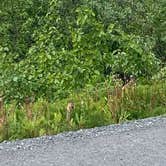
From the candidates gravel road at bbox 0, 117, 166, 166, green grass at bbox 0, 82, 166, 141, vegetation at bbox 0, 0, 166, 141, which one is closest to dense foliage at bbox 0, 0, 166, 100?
vegetation at bbox 0, 0, 166, 141

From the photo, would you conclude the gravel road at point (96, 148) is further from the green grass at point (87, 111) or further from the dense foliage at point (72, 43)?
the dense foliage at point (72, 43)

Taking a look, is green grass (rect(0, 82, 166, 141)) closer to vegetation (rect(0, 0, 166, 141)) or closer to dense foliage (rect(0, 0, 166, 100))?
vegetation (rect(0, 0, 166, 141))

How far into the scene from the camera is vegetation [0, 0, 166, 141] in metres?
6.68

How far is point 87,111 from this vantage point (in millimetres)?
6820

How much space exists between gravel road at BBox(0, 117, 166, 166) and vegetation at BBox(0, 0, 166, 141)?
616mm

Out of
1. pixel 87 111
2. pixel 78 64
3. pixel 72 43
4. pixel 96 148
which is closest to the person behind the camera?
pixel 96 148

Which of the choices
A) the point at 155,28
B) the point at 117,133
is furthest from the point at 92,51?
the point at 117,133

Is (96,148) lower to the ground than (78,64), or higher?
lower

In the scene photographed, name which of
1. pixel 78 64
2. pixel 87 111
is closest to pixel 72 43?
pixel 78 64

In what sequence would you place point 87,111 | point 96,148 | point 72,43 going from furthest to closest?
point 72,43
point 87,111
point 96,148

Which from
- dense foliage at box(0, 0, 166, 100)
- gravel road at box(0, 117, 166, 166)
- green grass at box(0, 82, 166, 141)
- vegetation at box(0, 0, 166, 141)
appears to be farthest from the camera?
dense foliage at box(0, 0, 166, 100)

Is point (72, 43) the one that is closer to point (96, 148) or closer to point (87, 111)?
point (87, 111)

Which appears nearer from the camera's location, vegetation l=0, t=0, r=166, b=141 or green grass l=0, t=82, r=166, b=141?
green grass l=0, t=82, r=166, b=141

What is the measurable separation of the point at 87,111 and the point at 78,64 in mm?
3381
